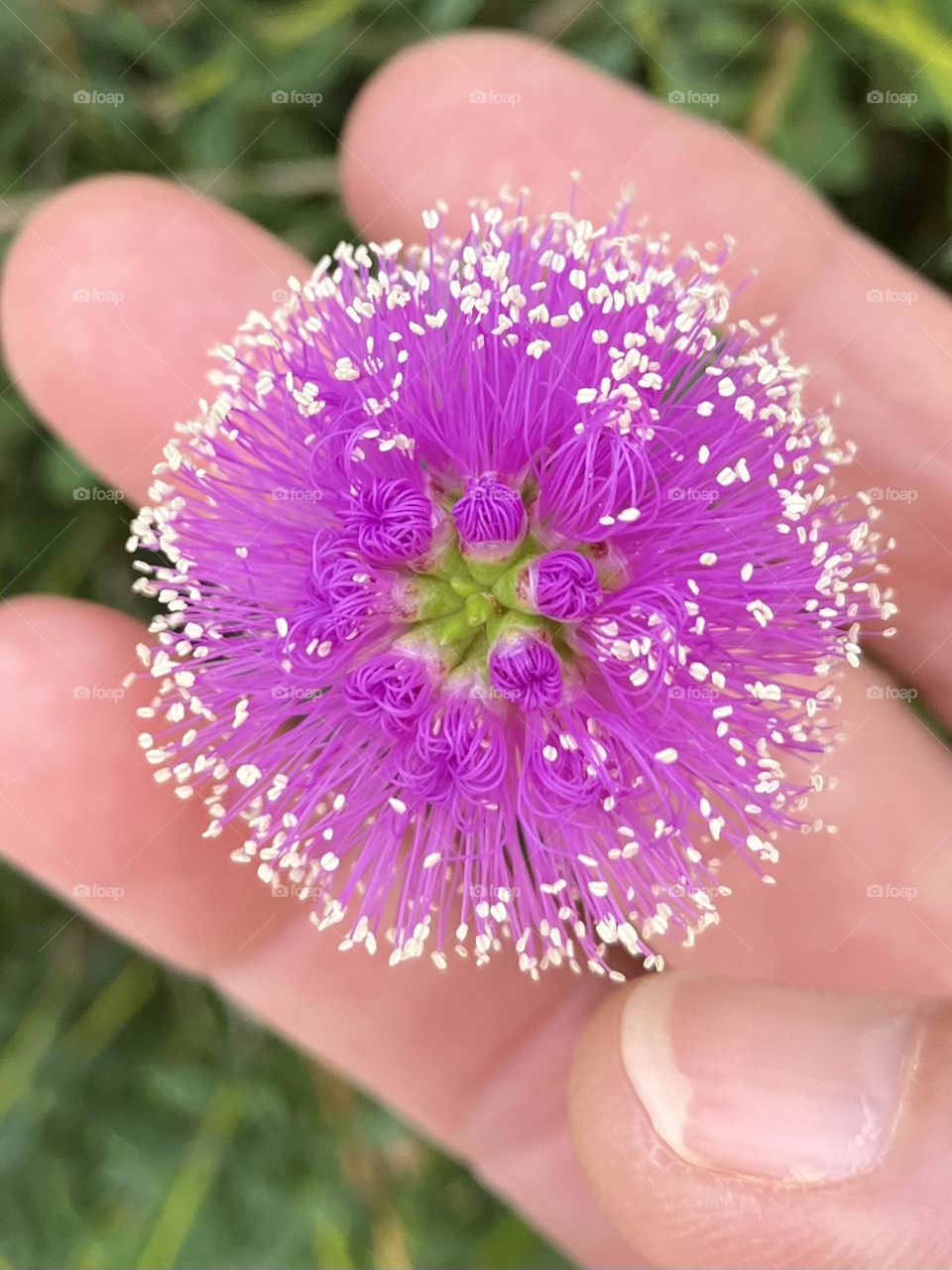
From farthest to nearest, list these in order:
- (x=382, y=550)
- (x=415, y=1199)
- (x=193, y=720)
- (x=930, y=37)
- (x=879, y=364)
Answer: (x=415, y=1199), (x=879, y=364), (x=930, y=37), (x=193, y=720), (x=382, y=550)

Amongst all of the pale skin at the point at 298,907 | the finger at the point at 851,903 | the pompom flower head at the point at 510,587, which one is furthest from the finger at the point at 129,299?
the finger at the point at 851,903

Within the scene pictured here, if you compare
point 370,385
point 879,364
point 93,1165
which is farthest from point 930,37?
point 93,1165

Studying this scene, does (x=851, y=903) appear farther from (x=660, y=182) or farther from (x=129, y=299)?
(x=129, y=299)

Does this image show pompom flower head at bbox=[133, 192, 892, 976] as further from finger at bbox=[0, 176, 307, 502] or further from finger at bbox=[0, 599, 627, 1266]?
finger at bbox=[0, 176, 307, 502]

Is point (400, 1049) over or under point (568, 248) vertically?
under

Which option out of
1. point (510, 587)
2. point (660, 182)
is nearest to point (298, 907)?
point (510, 587)

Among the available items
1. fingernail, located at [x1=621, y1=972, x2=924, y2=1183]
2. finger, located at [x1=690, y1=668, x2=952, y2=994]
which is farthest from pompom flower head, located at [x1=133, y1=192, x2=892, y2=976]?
finger, located at [x1=690, y1=668, x2=952, y2=994]

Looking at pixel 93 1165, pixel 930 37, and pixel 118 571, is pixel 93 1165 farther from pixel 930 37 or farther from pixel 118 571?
pixel 930 37
